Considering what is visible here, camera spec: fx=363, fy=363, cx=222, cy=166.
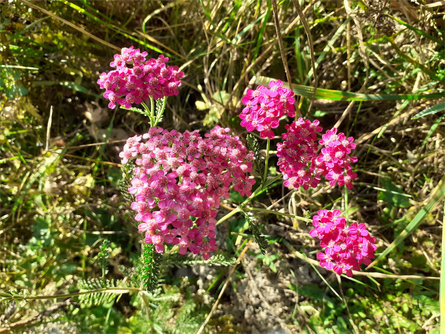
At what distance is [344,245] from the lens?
1.39 m

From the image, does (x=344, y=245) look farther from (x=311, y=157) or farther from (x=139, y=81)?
(x=139, y=81)

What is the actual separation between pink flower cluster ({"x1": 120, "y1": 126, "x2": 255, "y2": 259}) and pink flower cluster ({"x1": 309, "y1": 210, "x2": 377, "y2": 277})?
36 centimetres

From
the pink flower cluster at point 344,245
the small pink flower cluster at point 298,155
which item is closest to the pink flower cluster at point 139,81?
the small pink flower cluster at point 298,155

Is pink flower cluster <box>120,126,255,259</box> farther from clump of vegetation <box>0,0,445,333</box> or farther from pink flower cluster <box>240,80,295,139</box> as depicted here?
clump of vegetation <box>0,0,445,333</box>

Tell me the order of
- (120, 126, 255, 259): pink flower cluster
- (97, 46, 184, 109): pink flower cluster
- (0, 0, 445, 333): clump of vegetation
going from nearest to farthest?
(120, 126, 255, 259): pink flower cluster → (97, 46, 184, 109): pink flower cluster → (0, 0, 445, 333): clump of vegetation

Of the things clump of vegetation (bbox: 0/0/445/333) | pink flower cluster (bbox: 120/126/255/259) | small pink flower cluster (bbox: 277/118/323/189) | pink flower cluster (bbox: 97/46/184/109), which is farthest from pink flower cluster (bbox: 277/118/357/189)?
pink flower cluster (bbox: 97/46/184/109)

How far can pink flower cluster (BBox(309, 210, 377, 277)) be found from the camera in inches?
54.6

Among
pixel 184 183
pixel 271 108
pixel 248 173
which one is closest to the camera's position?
pixel 184 183

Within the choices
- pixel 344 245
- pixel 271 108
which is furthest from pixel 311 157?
pixel 344 245

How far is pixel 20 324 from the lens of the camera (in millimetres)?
1960

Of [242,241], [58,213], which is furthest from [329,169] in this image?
[58,213]

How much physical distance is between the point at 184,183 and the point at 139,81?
499mm

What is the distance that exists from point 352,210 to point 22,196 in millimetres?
2048

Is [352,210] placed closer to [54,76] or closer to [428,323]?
[428,323]
